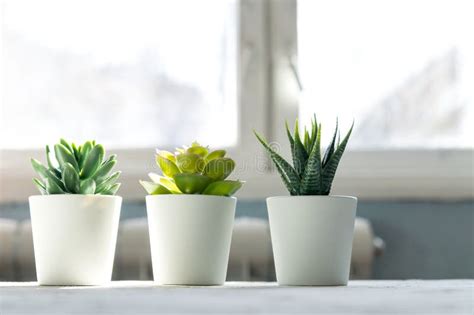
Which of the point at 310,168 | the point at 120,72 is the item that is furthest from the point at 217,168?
the point at 120,72

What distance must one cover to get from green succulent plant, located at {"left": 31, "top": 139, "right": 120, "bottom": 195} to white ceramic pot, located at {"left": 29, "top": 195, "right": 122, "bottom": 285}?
0.03 metres

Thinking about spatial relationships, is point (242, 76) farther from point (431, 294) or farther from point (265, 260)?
point (431, 294)

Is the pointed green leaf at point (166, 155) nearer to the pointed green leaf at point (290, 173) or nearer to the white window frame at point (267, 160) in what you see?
the pointed green leaf at point (290, 173)

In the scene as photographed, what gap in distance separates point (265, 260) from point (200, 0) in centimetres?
83

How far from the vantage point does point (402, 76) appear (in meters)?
2.23

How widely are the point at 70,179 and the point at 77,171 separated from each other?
0.03 meters

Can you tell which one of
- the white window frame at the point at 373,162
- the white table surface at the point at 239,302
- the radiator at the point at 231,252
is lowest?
the radiator at the point at 231,252

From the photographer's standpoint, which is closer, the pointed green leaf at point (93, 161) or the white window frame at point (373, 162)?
the pointed green leaf at point (93, 161)

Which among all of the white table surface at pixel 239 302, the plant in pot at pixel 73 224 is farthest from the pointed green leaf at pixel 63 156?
the white table surface at pixel 239 302

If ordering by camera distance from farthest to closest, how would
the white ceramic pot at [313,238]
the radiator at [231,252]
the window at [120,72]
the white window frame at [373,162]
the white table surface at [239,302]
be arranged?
the window at [120,72]
the white window frame at [373,162]
the radiator at [231,252]
the white ceramic pot at [313,238]
the white table surface at [239,302]

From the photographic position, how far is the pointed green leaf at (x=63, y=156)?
1.01 m

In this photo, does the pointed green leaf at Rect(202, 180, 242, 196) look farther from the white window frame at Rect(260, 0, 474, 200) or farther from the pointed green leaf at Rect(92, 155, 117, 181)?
the white window frame at Rect(260, 0, 474, 200)

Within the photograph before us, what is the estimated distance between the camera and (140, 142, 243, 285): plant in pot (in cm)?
98

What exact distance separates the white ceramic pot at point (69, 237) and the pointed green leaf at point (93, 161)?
0.17 feet
